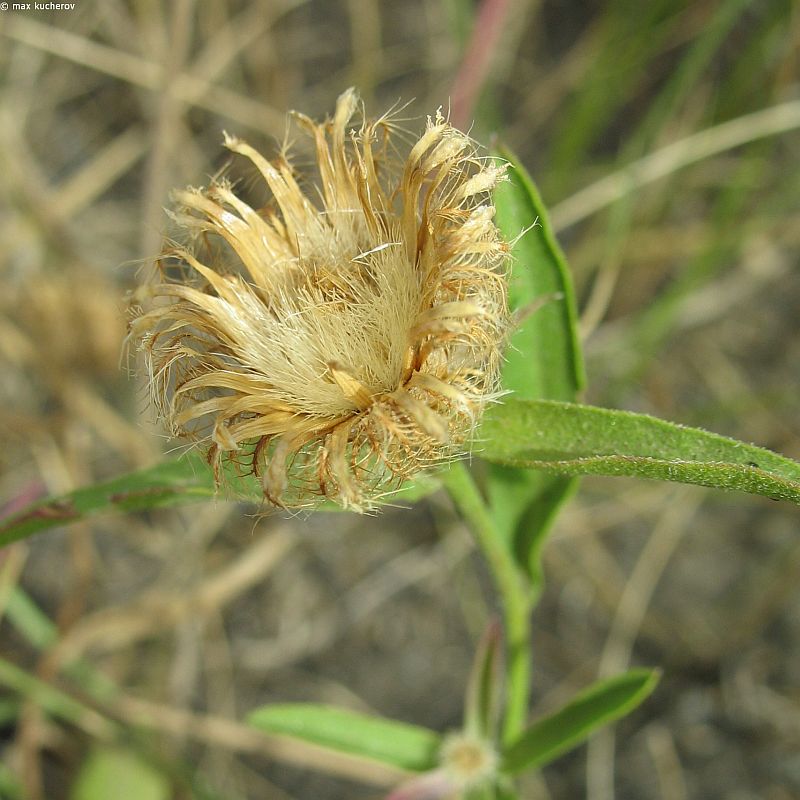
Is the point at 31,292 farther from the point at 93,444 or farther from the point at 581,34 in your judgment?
the point at 581,34

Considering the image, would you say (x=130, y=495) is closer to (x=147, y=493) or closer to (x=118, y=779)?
(x=147, y=493)

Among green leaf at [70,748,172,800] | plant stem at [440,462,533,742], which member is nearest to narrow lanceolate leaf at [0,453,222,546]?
plant stem at [440,462,533,742]

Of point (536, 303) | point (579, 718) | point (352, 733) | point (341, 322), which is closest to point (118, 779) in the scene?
point (352, 733)

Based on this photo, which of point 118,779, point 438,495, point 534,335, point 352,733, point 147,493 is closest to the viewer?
point 147,493

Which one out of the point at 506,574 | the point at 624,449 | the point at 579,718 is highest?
the point at 624,449

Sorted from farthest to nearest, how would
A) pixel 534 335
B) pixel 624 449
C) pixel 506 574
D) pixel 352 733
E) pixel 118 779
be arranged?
pixel 118 779 → pixel 352 733 → pixel 506 574 → pixel 534 335 → pixel 624 449

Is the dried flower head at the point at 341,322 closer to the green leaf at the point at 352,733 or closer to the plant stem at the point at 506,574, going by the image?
the plant stem at the point at 506,574
